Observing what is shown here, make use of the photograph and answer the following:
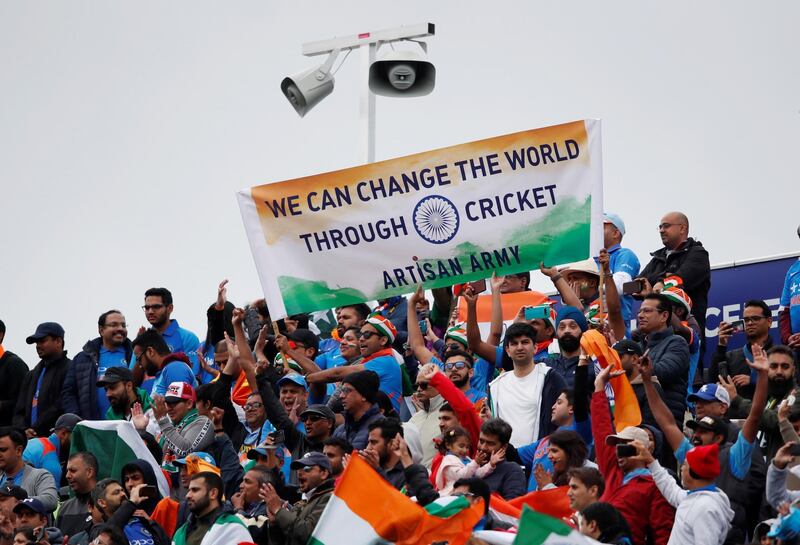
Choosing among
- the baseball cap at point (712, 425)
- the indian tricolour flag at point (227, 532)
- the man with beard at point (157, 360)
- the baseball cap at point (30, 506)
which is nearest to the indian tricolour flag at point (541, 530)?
the baseball cap at point (712, 425)

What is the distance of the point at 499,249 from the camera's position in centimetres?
1614

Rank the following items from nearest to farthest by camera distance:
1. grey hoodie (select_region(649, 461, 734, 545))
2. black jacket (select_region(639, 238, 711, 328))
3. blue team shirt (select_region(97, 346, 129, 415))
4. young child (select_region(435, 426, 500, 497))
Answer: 1. grey hoodie (select_region(649, 461, 734, 545))
2. young child (select_region(435, 426, 500, 497))
3. black jacket (select_region(639, 238, 711, 328))
4. blue team shirt (select_region(97, 346, 129, 415))

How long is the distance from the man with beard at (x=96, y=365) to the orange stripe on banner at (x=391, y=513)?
6.60 m

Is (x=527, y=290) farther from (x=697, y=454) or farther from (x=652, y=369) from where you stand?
(x=697, y=454)

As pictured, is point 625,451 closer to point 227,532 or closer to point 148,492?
point 227,532

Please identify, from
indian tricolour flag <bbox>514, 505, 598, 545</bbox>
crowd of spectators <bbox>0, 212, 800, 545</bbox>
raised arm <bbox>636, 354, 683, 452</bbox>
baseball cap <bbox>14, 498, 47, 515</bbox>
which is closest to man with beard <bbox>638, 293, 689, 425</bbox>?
crowd of spectators <bbox>0, 212, 800, 545</bbox>

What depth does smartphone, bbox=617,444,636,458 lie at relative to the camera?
12.2 metres

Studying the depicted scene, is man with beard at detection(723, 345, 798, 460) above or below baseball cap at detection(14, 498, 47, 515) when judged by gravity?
below

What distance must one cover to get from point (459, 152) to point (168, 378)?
3.44 metres

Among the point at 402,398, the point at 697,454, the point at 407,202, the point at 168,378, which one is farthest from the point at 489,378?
the point at 697,454

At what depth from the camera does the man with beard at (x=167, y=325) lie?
59.9 feet

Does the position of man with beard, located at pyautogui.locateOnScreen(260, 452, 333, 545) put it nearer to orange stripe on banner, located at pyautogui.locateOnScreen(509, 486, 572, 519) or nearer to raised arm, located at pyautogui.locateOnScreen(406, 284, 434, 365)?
orange stripe on banner, located at pyautogui.locateOnScreen(509, 486, 572, 519)

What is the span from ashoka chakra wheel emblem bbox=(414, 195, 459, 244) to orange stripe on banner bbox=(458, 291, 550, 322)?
1146 mm

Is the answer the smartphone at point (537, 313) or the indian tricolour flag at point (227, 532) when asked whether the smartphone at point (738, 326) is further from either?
the indian tricolour flag at point (227, 532)
